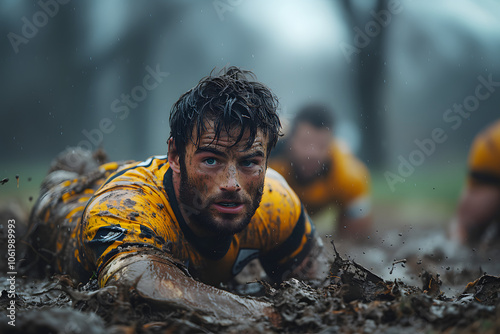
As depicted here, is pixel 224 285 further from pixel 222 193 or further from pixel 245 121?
pixel 245 121

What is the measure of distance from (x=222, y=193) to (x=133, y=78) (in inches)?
350

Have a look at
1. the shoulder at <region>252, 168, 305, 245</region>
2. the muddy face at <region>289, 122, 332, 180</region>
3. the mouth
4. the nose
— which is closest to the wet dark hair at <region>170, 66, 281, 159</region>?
the nose

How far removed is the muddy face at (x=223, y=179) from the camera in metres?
2.47

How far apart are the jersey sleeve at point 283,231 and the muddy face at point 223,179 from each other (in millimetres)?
505

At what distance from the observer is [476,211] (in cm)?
596

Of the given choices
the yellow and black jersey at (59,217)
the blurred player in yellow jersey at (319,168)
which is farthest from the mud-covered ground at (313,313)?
the blurred player in yellow jersey at (319,168)

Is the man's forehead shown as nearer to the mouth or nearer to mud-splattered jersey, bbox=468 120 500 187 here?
the mouth

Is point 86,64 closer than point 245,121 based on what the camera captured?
No

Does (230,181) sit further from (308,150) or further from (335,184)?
(335,184)

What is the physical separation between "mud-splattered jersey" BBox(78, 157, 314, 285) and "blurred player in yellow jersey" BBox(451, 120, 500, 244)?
3.16 meters

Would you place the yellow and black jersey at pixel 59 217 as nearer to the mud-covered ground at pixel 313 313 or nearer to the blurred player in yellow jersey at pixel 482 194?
the mud-covered ground at pixel 313 313

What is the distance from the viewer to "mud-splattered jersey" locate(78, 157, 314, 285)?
2297 mm

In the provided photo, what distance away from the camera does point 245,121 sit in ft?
8.34

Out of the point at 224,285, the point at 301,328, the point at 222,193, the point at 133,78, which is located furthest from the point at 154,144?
the point at 301,328
